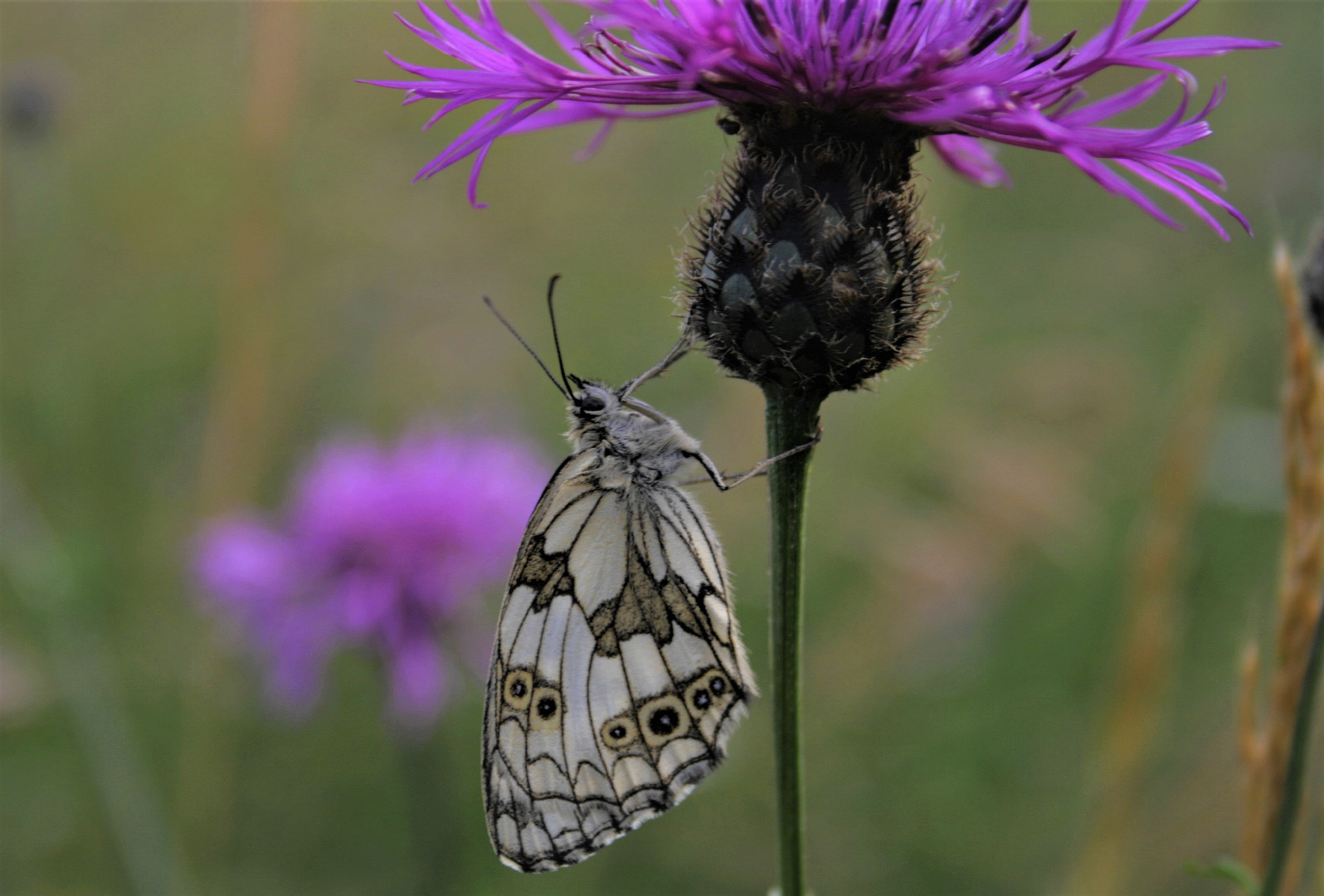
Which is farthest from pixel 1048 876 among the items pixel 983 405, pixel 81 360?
pixel 81 360

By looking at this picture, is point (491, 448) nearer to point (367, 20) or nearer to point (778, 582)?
point (778, 582)

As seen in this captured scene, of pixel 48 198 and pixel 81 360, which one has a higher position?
pixel 48 198

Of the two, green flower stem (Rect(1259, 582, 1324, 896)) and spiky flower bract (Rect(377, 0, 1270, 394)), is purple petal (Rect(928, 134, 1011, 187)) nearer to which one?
spiky flower bract (Rect(377, 0, 1270, 394))

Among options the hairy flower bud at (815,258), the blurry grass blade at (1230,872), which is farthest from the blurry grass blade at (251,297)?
the blurry grass blade at (1230,872)

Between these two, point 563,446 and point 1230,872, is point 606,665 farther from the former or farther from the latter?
point 563,446

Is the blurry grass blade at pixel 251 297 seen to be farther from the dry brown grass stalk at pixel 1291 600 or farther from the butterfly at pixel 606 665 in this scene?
the dry brown grass stalk at pixel 1291 600

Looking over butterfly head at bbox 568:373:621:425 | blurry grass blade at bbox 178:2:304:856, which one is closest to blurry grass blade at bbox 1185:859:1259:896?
butterfly head at bbox 568:373:621:425

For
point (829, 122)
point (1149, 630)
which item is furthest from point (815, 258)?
point (1149, 630)
